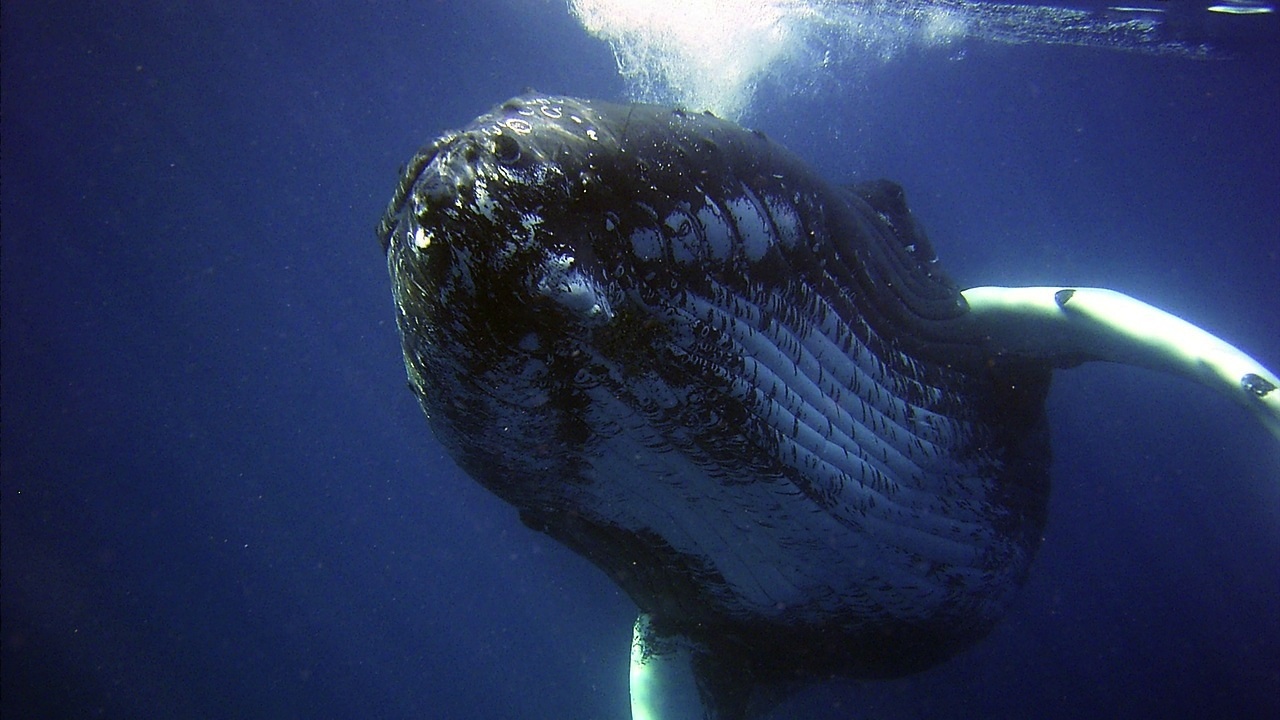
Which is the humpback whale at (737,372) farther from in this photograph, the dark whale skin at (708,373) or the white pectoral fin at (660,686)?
the white pectoral fin at (660,686)

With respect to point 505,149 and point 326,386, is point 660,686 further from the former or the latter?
point 326,386

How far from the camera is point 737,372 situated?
2303 millimetres

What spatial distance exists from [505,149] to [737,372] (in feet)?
3.58

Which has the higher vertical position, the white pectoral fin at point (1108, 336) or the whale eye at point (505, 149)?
the white pectoral fin at point (1108, 336)

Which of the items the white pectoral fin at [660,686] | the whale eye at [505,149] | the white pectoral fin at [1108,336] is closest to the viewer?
the whale eye at [505,149]

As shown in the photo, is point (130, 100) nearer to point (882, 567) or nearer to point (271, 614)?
point (882, 567)

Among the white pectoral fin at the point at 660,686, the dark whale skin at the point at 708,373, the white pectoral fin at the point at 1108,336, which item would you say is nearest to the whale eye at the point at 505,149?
the dark whale skin at the point at 708,373

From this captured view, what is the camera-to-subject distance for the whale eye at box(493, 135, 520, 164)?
1.68 meters

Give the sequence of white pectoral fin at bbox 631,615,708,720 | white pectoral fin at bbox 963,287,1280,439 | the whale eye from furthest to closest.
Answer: white pectoral fin at bbox 631,615,708,720 → white pectoral fin at bbox 963,287,1280,439 → the whale eye

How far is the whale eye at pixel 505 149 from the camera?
5.50ft

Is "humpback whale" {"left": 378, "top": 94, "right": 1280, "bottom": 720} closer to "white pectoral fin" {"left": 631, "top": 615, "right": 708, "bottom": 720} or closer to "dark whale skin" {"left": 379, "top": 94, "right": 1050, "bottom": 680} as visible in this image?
"dark whale skin" {"left": 379, "top": 94, "right": 1050, "bottom": 680}

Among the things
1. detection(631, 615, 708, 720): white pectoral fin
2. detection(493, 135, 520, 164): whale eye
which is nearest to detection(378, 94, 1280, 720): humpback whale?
detection(493, 135, 520, 164): whale eye

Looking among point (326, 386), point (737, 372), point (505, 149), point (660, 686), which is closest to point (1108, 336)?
point (737, 372)

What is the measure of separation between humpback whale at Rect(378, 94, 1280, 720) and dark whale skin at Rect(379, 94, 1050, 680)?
11mm
